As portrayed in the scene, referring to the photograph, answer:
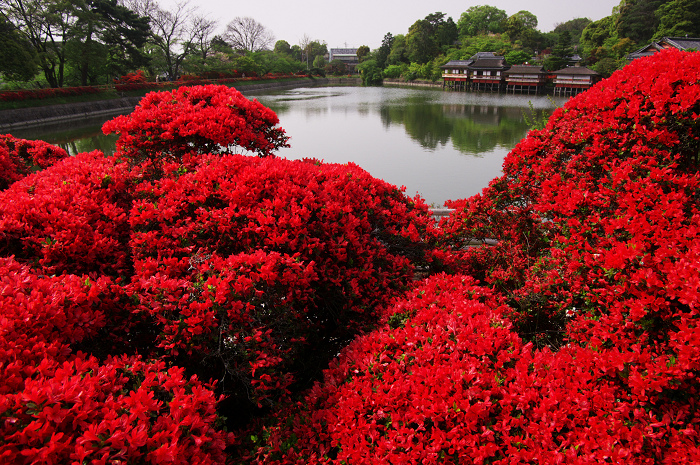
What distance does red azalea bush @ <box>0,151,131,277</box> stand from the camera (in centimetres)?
225

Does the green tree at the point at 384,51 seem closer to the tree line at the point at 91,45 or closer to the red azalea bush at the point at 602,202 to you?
the tree line at the point at 91,45

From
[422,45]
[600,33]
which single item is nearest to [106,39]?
[422,45]

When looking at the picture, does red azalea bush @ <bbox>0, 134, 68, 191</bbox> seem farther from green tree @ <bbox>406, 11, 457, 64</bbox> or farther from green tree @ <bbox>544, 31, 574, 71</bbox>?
green tree @ <bbox>406, 11, 457, 64</bbox>

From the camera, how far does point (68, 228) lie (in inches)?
91.0

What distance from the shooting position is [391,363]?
2.01m

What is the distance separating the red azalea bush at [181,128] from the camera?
3.37 meters

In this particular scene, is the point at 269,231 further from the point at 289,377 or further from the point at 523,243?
the point at 523,243

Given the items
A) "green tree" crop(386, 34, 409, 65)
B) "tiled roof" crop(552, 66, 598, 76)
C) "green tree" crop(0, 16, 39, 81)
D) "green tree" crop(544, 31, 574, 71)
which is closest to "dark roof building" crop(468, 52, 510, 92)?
"green tree" crop(544, 31, 574, 71)

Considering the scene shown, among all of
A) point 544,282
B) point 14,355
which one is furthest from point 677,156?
point 14,355

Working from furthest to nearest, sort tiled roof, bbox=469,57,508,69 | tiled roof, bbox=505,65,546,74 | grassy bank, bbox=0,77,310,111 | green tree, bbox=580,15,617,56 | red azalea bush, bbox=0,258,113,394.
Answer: tiled roof, bbox=469,57,508,69, green tree, bbox=580,15,617,56, tiled roof, bbox=505,65,546,74, grassy bank, bbox=0,77,310,111, red azalea bush, bbox=0,258,113,394

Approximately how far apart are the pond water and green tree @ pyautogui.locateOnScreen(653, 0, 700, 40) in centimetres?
2303

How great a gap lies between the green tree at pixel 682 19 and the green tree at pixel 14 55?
1932 inches

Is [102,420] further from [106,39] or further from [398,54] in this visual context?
[398,54]

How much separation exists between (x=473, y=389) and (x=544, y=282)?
4.58 ft
